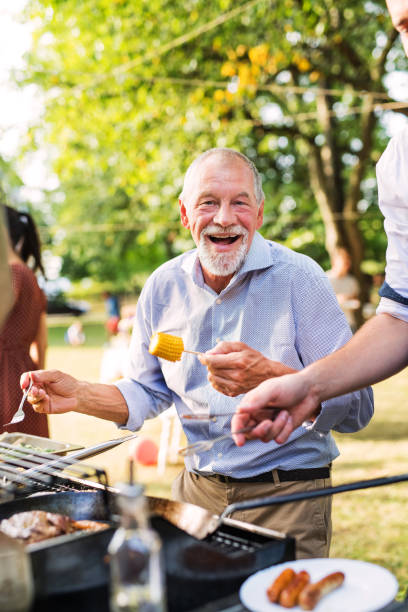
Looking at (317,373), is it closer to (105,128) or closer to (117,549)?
(117,549)

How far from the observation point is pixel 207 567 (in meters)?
1.50

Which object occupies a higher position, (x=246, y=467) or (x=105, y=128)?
(x=105, y=128)

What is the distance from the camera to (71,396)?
251 cm

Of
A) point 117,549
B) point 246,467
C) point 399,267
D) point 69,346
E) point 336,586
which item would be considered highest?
point 399,267

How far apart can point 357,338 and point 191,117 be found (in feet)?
32.4

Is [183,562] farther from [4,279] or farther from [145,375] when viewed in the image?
[145,375]

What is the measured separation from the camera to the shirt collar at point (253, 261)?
100 inches

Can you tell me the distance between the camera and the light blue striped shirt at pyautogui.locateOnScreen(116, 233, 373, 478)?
245cm

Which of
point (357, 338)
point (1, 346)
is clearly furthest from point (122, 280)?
point (357, 338)

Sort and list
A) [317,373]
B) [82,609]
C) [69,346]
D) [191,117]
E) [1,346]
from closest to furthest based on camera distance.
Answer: [82,609] → [317,373] → [1,346] → [191,117] → [69,346]

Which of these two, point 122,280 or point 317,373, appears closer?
point 317,373

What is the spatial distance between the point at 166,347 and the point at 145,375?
0.42 meters

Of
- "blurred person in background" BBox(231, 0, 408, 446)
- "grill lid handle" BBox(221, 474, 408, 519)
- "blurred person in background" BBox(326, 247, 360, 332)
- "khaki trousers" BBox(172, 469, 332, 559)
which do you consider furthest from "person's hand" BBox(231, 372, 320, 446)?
"blurred person in background" BBox(326, 247, 360, 332)

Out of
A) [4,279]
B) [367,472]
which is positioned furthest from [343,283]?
[4,279]
